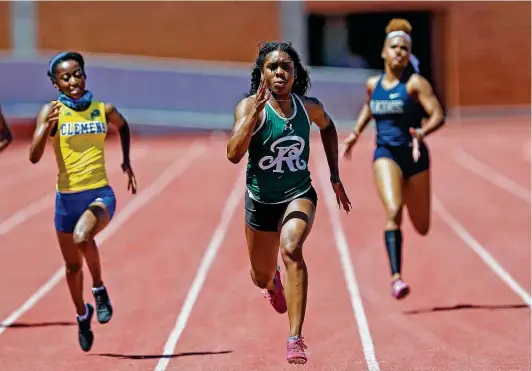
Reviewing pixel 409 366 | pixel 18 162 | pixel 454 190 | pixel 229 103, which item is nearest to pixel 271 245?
pixel 409 366

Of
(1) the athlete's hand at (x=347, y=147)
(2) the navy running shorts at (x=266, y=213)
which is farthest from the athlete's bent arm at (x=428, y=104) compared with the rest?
(2) the navy running shorts at (x=266, y=213)

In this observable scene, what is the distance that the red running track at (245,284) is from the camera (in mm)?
7867

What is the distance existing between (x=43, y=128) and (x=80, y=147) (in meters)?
0.39

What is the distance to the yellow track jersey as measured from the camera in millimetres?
7410

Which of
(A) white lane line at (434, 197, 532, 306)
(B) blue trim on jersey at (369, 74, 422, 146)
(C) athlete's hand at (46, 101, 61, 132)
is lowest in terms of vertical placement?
(A) white lane line at (434, 197, 532, 306)

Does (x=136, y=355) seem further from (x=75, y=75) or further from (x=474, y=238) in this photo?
(x=474, y=238)

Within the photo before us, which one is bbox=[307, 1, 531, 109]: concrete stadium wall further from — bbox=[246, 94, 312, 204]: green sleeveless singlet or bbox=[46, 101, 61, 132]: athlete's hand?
bbox=[246, 94, 312, 204]: green sleeveless singlet

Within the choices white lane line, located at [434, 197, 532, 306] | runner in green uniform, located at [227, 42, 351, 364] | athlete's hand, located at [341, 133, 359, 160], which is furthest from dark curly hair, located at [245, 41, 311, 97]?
white lane line, located at [434, 197, 532, 306]

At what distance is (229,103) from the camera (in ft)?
A: 78.7

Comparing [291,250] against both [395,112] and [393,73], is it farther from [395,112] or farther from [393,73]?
[393,73]

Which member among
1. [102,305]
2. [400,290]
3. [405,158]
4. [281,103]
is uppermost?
[281,103]

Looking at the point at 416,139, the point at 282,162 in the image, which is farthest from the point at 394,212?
the point at 282,162

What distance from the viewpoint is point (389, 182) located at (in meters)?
9.01

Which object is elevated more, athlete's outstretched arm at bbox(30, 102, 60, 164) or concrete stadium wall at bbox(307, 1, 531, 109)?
athlete's outstretched arm at bbox(30, 102, 60, 164)
